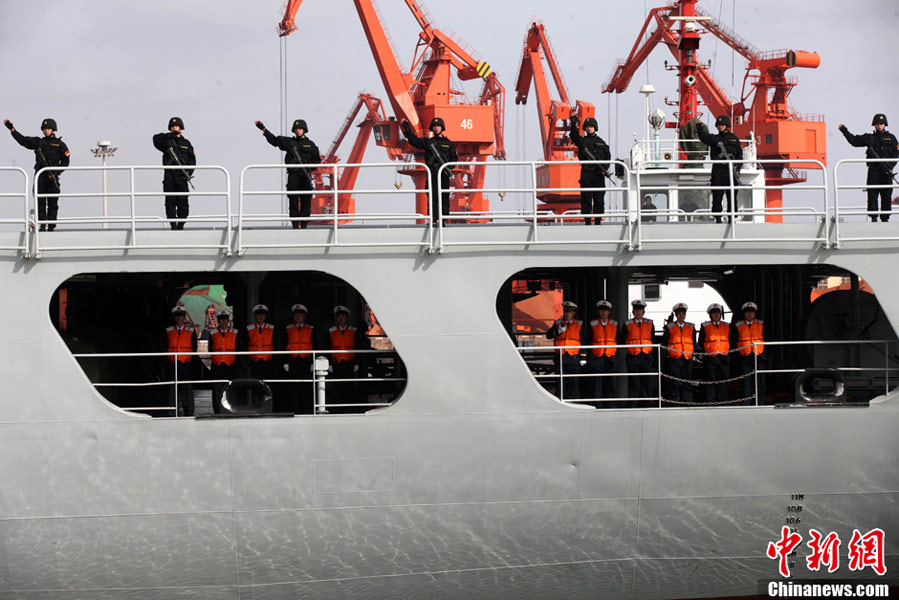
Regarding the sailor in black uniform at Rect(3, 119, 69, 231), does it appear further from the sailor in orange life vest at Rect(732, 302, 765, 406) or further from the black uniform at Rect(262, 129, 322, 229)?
the sailor in orange life vest at Rect(732, 302, 765, 406)

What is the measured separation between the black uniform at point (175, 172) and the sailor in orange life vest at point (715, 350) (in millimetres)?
6772

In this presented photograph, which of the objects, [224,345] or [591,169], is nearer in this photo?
[224,345]

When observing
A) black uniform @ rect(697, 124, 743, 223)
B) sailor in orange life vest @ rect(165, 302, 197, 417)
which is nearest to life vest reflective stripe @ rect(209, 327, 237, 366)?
sailor in orange life vest @ rect(165, 302, 197, 417)

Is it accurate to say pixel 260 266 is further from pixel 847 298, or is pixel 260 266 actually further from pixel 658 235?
pixel 847 298

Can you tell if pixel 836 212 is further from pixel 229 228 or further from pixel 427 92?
pixel 427 92

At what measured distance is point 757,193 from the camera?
16.9m

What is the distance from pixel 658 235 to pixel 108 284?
305 inches

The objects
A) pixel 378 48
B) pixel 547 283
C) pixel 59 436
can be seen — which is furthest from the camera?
pixel 378 48

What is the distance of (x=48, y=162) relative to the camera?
12.7 meters

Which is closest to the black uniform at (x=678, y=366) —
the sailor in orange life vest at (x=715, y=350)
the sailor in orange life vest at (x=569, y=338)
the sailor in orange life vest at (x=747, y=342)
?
the sailor in orange life vest at (x=715, y=350)

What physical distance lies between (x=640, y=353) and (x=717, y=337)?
1.01 metres

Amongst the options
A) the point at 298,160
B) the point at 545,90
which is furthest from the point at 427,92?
the point at 298,160

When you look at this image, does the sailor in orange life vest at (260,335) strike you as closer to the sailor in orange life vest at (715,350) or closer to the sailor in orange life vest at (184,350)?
the sailor in orange life vest at (184,350)

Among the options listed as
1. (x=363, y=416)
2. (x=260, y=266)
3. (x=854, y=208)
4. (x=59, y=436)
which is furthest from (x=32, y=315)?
(x=854, y=208)
